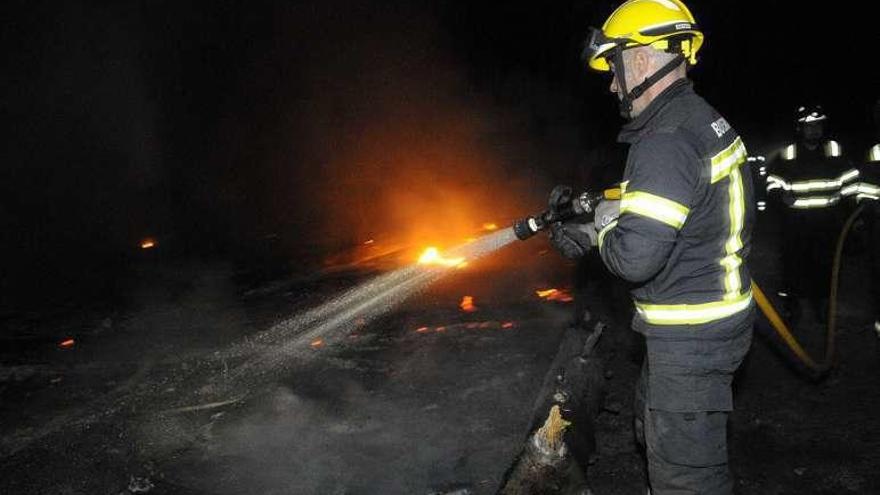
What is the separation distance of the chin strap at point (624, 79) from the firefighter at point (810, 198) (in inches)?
153

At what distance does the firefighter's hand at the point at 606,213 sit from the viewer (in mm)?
2311

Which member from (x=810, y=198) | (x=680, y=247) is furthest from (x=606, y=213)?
(x=810, y=198)

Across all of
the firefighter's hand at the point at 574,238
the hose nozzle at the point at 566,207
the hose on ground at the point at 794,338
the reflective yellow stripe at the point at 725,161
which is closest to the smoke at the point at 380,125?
the hose on ground at the point at 794,338

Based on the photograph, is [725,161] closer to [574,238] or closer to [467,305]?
[574,238]

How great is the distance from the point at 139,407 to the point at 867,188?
19.6ft

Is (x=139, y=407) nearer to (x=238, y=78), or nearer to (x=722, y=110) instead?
(x=238, y=78)

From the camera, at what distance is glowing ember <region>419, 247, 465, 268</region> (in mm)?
9382

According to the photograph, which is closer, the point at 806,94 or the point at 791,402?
the point at 791,402

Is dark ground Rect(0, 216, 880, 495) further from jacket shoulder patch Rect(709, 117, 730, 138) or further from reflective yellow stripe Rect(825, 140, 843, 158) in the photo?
jacket shoulder patch Rect(709, 117, 730, 138)

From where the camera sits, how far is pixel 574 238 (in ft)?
8.86

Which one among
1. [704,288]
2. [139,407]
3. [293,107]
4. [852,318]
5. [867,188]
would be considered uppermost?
[293,107]

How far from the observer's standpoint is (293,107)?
17.7 m

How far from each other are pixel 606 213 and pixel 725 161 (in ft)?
1.51

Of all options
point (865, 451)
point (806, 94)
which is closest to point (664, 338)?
point (865, 451)
